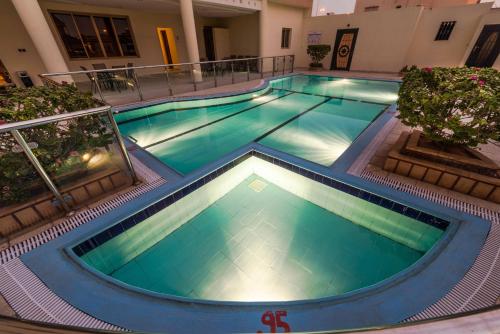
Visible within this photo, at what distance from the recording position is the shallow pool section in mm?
1744

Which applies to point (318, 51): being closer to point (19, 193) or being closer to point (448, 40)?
point (448, 40)

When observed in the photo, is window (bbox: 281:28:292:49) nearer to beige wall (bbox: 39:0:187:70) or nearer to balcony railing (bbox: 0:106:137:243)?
beige wall (bbox: 39:0:187:70)

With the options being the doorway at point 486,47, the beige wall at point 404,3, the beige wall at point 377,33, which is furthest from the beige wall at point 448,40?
the beige wall at point 404,3

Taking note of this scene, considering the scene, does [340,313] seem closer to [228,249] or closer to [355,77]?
[228,249]

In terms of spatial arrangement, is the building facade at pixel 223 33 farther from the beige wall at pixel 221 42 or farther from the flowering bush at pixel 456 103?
the flowering bush at pixel 456 103

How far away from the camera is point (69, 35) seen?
22.2 ft

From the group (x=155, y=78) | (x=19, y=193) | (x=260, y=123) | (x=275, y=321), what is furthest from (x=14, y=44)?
(x=275, y=321)

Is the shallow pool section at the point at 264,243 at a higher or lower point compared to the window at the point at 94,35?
lower

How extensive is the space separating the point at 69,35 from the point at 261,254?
30.9ft

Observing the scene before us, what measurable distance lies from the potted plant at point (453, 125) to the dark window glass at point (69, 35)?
9.57 meters

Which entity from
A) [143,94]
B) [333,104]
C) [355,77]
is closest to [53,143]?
[143,94]

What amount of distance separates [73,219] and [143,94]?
16.0 feet

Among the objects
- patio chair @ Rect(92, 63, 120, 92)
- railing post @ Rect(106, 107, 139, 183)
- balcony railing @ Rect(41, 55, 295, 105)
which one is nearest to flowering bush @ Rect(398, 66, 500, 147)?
railing post @ Rect(106, 107, 139, 183)

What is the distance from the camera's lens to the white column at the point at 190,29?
19.9 ft
